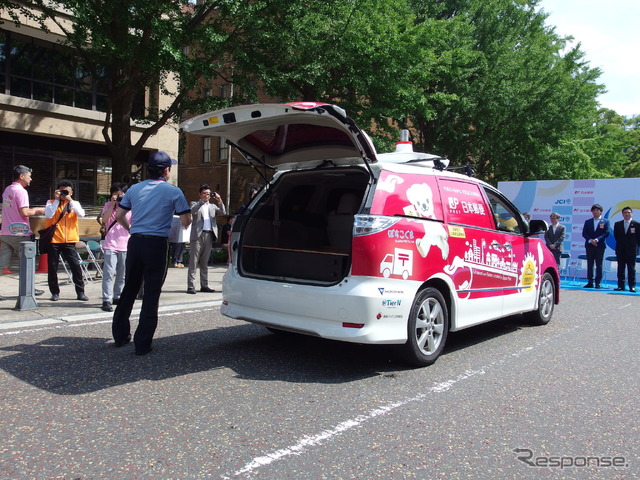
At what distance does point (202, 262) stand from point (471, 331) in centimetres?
496

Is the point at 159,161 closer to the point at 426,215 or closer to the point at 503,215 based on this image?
the point at 426,215

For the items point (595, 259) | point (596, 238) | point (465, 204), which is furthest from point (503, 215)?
point (595, 259)

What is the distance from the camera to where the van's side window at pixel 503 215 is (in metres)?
6.24

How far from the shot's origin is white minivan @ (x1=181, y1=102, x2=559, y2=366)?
4551mm

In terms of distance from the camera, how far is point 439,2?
23.5 m

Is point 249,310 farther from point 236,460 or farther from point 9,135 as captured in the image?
point 9,135

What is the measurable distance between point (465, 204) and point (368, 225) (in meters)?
1.62

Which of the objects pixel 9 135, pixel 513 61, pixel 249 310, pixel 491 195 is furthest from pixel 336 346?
pixel 513 61

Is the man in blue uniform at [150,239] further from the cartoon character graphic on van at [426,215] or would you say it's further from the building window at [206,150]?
the building window at [206,150]

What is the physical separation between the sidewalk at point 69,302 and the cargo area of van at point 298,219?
9.21 feet

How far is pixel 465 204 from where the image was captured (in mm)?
5680

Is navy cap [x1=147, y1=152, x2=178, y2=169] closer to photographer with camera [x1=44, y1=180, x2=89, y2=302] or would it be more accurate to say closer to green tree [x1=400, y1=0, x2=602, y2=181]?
photographer with camera [x1=44, y1=180, x2=89, y2=302]

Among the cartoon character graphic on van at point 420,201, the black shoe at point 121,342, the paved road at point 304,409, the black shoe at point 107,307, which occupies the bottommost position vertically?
the paved road at point 304,409

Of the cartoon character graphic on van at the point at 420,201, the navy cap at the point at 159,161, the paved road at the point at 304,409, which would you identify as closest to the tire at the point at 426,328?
the paved road at the point at 304,409
